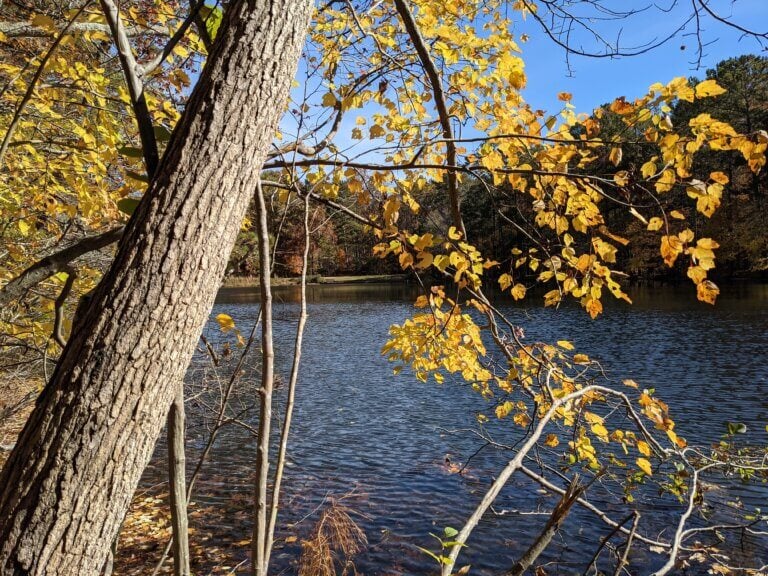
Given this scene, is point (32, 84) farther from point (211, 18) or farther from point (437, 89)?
point (437, 89)

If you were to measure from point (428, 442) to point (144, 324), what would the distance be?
997cm

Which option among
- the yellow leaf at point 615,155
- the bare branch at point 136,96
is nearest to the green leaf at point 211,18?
the bare branch at point 136,96

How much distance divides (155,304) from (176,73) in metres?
1.46

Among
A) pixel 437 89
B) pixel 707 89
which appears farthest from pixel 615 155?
pixel 437 89

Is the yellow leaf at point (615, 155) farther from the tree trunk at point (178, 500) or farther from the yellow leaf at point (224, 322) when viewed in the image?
the tree trunk at point (178, 500)

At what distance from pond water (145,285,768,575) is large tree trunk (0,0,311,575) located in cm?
317

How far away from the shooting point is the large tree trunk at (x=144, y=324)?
0.94 meters

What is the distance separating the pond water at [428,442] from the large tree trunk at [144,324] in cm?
317

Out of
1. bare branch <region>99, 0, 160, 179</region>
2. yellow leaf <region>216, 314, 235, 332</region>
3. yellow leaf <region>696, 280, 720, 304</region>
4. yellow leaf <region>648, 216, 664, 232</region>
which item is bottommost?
yellow leaf <region>216, 314, 235, 332</region>

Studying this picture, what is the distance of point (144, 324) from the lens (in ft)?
3.25

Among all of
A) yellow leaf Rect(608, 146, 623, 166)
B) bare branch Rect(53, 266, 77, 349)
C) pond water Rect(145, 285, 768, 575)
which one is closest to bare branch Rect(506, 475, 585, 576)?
yellow leaf Rect(608, 146, 623, 166)

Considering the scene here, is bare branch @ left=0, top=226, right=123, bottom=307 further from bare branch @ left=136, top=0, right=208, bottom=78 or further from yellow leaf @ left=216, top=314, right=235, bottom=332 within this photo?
yellow leaf @ left=216, top=314, right=235, bottom=332

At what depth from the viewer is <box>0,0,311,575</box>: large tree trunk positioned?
3.09 feet

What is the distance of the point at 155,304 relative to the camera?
1.00m
